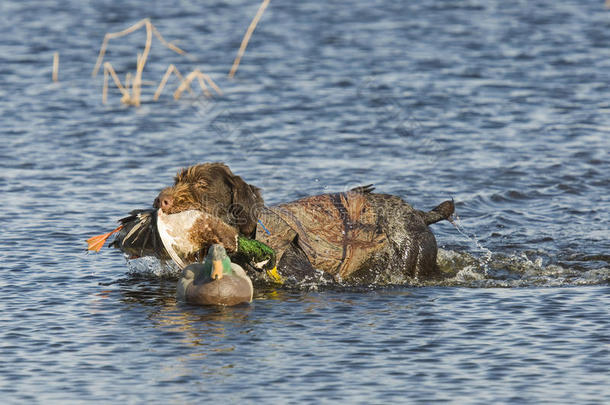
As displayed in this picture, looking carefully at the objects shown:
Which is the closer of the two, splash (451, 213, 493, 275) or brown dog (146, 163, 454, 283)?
brown dog (146, 163, 454, 283)

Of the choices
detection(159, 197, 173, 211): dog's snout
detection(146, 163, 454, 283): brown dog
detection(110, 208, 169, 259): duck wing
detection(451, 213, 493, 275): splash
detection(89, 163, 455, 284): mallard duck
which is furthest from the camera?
detection(451, 213, 493, 275): splash

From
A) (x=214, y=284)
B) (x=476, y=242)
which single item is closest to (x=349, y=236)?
(x=214, y=284)

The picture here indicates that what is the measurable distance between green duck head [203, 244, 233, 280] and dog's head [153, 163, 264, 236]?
0.33m

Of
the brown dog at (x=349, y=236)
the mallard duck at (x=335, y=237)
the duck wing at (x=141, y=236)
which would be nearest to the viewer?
the duck wing at (x=141, y=236)

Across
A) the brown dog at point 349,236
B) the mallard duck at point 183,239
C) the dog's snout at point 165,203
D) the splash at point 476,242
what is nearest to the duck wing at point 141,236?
the mallard duck at point 183,239

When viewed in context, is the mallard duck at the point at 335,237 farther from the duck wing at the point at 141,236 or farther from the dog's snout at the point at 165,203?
the dog's snout at the point at 165,203

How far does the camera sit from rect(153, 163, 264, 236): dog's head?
31.8ft

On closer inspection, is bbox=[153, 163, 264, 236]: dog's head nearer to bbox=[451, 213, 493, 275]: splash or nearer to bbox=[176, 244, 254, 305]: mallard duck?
bbox=[176, 244, 254, 305]: mallard duck

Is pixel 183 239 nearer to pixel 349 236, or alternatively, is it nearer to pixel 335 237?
pixel 335 237

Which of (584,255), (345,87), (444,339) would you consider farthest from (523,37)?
(444,339)

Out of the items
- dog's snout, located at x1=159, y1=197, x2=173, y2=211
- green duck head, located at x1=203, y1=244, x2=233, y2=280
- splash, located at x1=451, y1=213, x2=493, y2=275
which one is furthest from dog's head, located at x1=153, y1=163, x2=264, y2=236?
splash, located at x1=451, y1=213, x2=493, y2=275

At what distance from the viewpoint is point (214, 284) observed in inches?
392

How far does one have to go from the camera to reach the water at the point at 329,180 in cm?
860

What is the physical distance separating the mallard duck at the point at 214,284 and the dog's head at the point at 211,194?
1.25 feet
